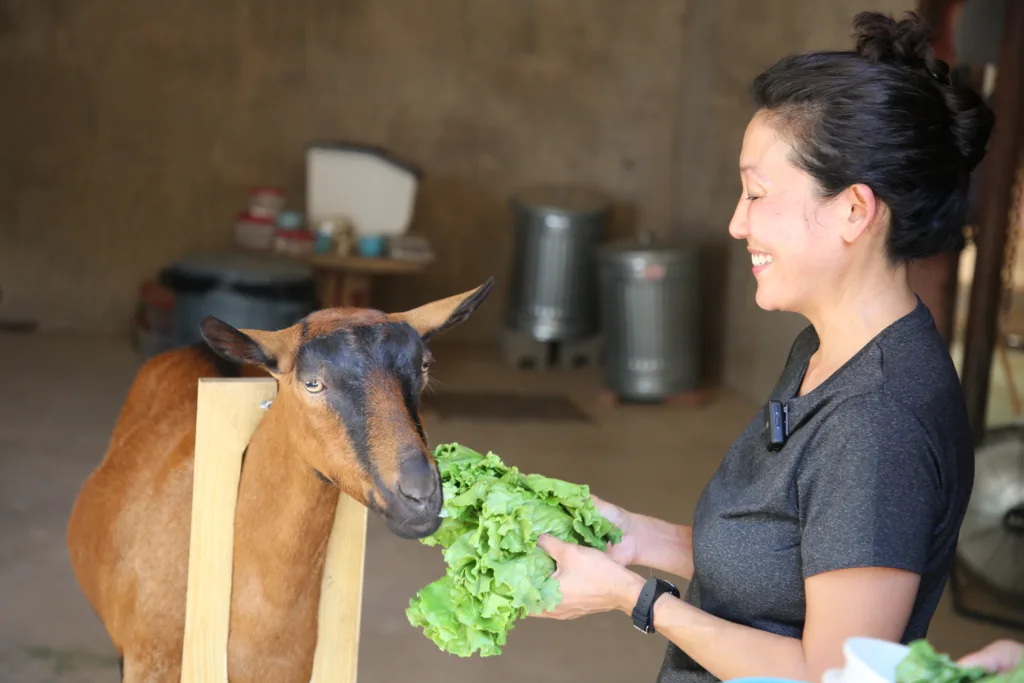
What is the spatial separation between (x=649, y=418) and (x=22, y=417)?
3.72 metres

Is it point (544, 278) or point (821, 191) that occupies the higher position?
point (821, 191)

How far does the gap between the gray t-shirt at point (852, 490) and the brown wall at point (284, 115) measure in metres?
6.79

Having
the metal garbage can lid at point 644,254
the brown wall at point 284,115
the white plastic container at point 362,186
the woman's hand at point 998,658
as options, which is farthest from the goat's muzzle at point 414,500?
the brown wall at point 284,115

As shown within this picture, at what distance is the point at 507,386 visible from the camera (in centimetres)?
763

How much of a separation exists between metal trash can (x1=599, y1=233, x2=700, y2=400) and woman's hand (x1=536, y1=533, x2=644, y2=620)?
18.2 ft

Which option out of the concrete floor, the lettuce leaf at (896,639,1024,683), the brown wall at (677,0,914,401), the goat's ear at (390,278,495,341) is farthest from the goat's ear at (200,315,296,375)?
the brown wall at (677,0,914,401)

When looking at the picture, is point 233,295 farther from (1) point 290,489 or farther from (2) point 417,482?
(2) point 417,482

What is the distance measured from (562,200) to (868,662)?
23.0 feet

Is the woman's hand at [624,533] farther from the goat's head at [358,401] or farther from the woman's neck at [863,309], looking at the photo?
the woman's neck at [863,309]

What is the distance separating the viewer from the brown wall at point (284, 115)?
7.98m

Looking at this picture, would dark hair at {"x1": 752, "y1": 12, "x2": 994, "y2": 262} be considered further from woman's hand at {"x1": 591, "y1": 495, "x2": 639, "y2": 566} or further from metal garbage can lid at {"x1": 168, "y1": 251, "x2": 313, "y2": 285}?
metal garbage can lid at {"x1": 168, "y1": 251, "x2": 313, "y2": 285}

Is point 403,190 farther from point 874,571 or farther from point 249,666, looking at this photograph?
point 874,571

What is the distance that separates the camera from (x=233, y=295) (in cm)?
480

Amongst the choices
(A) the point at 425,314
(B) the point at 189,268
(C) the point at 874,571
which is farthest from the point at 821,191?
(B) the point at 189,268
